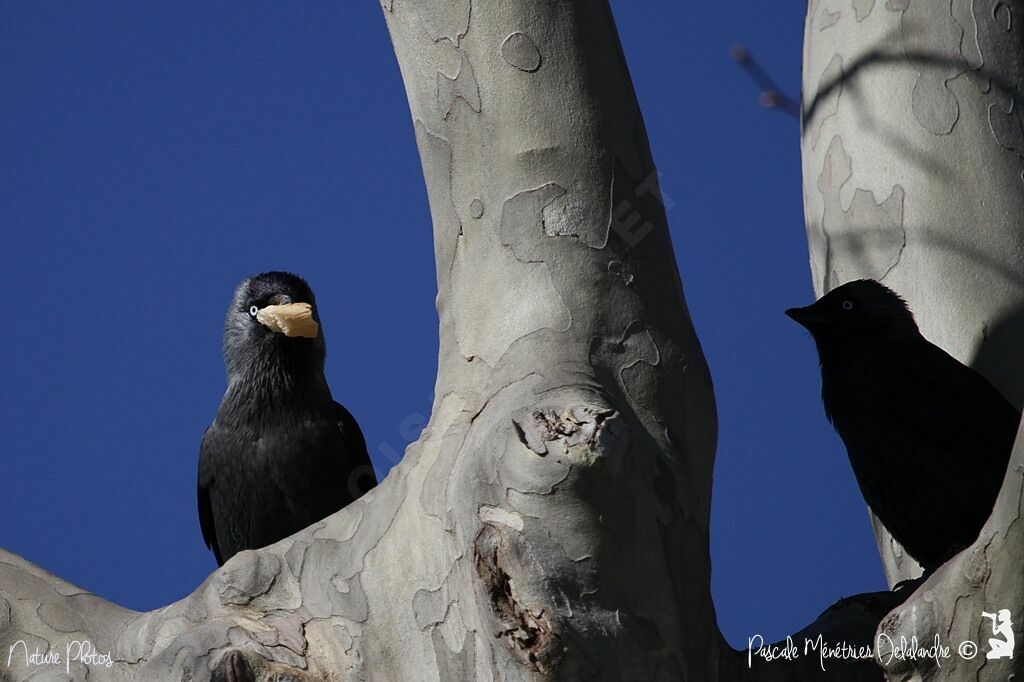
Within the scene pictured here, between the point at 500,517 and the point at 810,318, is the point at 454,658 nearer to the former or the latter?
the point at 500,517

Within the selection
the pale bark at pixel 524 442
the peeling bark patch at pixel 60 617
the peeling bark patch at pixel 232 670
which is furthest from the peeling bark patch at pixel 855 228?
the peeling bark patch at pixel 60 617

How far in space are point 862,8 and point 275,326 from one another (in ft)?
8.80

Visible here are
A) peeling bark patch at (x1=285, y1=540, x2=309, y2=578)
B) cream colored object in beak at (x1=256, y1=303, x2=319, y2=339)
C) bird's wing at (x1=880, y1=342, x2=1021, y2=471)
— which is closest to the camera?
peeling bark patch at (x1=285, y1=540, x2=309, y2=578)

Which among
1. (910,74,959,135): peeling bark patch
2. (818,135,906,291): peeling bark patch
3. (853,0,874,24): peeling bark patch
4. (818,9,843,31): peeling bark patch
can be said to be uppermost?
(818,9,843,31): peeling bark patch

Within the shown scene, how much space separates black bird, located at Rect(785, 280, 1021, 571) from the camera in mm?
3346

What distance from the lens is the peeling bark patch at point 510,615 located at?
2.08m

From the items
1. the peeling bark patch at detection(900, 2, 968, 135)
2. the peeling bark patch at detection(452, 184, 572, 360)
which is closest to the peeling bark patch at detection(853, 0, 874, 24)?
the peeling bark patch at detection(900, 2, 968, 135)

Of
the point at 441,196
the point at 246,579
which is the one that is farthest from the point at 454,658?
the point at 441,196

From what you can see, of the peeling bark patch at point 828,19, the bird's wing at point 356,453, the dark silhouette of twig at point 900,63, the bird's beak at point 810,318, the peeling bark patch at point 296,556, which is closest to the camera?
the peeling bark patch at point 296,556

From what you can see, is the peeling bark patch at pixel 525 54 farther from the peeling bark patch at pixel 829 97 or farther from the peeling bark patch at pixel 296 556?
the peeling bark patch at pixel 829 97

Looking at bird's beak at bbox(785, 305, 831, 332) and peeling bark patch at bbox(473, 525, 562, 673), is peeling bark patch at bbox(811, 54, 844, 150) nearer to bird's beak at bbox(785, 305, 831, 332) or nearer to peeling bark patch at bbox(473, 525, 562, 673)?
bird's beak at bbox(785, 305, 831, 332)

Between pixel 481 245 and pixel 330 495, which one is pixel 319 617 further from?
pixel 330 495

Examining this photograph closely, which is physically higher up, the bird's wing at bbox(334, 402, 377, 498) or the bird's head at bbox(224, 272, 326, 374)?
the bird's head at bbox(224, 272, 326, 374)

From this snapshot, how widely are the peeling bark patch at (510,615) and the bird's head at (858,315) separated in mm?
1905
